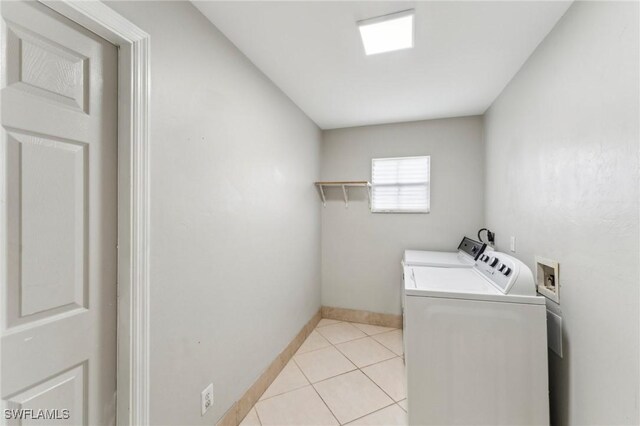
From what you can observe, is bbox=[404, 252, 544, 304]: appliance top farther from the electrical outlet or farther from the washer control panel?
the electrical outlet

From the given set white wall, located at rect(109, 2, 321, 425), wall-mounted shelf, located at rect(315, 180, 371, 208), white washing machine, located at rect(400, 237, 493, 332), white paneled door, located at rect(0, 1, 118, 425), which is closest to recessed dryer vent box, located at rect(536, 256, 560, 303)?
white washing machine, located at rect(400, 237, 493, 332)

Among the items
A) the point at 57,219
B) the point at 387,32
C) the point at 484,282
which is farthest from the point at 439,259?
the point at 57,219

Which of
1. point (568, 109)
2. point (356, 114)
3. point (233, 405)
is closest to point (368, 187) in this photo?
point (356, 114)

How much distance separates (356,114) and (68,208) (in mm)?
2542

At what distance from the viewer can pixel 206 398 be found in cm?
140

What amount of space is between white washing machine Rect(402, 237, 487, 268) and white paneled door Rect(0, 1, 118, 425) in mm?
2110

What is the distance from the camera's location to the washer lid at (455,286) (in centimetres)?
143

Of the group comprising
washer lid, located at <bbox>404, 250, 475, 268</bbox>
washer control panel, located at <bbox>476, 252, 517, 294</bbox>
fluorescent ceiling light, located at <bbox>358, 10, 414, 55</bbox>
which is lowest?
washer lid, located at <bbox>404, 250, 475, 268</bbox>

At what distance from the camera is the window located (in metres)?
3.00

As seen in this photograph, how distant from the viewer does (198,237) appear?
4.44 ft

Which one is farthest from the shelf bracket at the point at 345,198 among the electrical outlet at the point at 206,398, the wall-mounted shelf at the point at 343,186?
the electrical outlet at the point at 206,398

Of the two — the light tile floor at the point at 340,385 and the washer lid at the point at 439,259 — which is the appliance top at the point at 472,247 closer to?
the washer lid at the point at 439,259

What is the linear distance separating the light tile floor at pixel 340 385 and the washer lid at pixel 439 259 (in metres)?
0.93

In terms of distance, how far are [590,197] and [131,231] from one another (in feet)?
6.56
